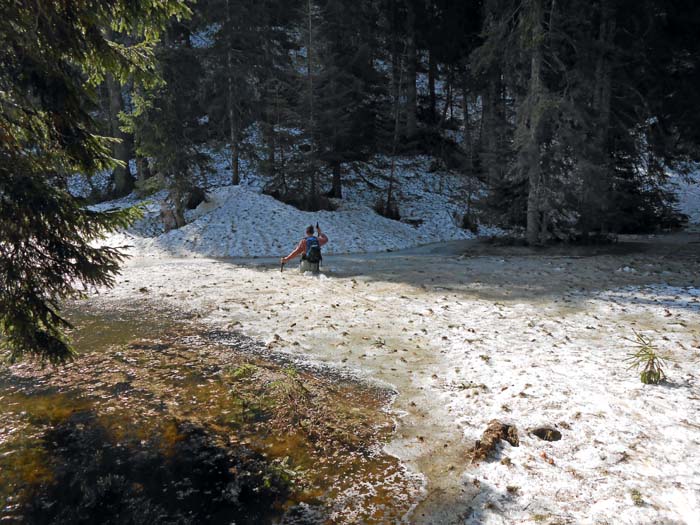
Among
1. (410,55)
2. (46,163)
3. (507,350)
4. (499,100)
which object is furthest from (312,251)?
(410,55)

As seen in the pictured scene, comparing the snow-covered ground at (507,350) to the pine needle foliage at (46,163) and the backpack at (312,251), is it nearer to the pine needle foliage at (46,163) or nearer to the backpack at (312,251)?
the backpack at (312,251)

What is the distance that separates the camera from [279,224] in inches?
795

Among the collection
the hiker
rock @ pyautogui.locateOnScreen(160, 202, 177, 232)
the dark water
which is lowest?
the dark water

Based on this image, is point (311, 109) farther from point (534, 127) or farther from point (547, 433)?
point (547, 433)

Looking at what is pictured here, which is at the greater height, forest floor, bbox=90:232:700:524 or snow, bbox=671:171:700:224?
snow, bbox=671:171:700:224

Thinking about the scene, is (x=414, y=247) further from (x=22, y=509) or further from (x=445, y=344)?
(x=22, y=509)

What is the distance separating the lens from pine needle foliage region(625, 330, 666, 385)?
5.00 m

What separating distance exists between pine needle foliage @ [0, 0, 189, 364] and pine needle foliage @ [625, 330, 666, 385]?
20.0 feet

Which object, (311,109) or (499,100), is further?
(499,100)

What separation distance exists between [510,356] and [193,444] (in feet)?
14.2

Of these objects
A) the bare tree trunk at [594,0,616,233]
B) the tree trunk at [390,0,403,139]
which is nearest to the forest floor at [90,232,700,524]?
the bare tree trunk at [594,0,616,233]

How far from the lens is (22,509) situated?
3357 mm

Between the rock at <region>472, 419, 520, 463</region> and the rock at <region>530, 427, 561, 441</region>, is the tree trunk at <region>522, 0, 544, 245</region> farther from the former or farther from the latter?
the rock at <region>472, 419, 520, 463</region>

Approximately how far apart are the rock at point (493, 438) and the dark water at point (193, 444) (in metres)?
0.70
